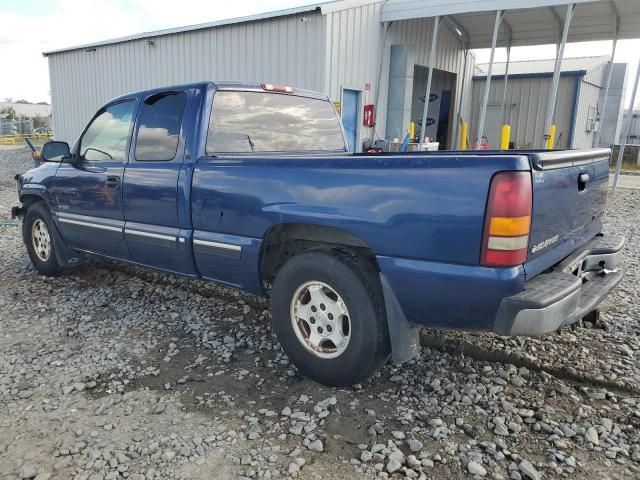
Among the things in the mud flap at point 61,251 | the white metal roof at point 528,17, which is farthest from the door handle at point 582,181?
the white metal roof at point 528,17

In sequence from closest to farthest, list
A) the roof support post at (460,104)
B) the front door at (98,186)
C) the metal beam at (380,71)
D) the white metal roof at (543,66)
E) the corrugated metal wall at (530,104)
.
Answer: the front door at (98,186) → the metal beam at (380,71) → the roof support post at (460,104) → the corrugated metal wall at (530,104) → the white metal roof at (543,66)

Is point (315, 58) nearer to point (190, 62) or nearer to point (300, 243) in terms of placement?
point (190, 62)

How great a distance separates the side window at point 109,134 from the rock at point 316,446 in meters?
2.91

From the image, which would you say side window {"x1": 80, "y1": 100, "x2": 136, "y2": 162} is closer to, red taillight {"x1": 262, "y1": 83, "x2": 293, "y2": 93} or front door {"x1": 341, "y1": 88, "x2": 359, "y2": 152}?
red taillight {"x1": 262, "y1": 83, "x2": 293, "y2": 93}

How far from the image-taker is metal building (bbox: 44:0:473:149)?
10734 mm

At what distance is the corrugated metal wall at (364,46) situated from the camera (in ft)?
35.2

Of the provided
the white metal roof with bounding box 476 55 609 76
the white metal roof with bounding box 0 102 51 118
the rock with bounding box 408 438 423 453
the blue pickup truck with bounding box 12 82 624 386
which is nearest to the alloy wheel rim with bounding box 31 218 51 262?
the blue pickup truck with bounding box 12 82 624 386

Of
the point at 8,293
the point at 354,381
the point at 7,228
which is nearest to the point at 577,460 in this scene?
the point at 354,381

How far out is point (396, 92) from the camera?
1250cm

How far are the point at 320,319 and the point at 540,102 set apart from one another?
1633 cm

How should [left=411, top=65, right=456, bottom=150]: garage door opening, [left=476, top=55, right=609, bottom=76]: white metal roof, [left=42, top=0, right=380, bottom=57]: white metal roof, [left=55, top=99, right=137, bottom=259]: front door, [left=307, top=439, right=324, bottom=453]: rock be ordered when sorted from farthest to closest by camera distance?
[left=476, top=55, right=609, bottom=76]: white metal roof < [left=411, top=65, right=456, bottom=150]: garage door opening < [left=42, top=0, right=380, bottom=57]: white metal roof < [left=55, top=99, right=137, bottom=259]: front door < [left=307, top=439, right=324, bottom=453]: rock

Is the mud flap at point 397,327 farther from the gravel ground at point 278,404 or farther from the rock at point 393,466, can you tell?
the rock at point 393,466

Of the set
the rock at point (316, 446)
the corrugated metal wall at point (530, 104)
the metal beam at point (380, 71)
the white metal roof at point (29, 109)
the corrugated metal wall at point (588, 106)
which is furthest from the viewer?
the white metal roof at point (29, 109)

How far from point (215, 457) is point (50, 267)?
3752mm
